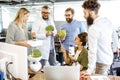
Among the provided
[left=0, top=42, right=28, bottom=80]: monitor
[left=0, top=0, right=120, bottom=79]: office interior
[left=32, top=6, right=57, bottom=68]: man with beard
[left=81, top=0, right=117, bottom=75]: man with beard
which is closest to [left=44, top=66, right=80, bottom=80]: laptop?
[left=0, top=42, right=28, bottom=80]: monitor

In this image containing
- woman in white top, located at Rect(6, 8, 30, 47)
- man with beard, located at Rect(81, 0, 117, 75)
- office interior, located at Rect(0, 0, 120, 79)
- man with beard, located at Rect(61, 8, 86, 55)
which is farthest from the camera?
office interior, located at Rect(0, 0, 120, 79)

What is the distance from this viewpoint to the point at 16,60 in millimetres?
1672

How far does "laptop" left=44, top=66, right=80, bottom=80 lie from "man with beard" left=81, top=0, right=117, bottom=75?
0.52 m

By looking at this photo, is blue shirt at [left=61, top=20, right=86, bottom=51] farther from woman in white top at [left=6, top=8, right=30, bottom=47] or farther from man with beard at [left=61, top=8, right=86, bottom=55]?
woman in white top at [left=6, top=8, right=30, bottom=47]

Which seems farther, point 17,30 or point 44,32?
point 44,32

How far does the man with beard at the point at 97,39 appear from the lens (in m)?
2.19

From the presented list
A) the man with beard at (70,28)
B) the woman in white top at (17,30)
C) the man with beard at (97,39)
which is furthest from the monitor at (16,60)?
the man with beard at (70,28)

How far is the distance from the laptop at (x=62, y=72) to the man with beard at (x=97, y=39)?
1.70 feet

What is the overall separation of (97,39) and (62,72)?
71cm

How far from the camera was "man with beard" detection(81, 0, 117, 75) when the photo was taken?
2189 mm

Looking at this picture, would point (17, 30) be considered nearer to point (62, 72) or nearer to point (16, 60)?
point (16, 60)

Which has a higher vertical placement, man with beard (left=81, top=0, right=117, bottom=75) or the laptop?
man with beard (left=81, top=0, right=117, bottom=75)

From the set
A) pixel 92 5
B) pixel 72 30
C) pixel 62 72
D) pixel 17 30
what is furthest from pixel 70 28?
pixel 62 72

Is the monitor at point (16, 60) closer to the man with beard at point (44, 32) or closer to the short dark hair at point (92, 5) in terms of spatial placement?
the short dark hair at point (92, 5)
